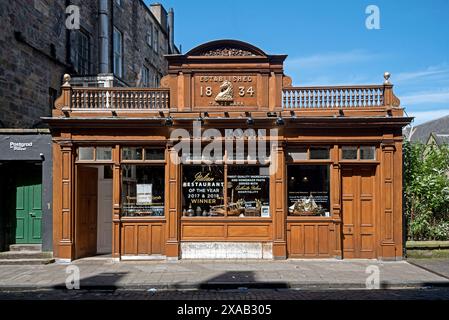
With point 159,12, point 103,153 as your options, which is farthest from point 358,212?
point 159,12

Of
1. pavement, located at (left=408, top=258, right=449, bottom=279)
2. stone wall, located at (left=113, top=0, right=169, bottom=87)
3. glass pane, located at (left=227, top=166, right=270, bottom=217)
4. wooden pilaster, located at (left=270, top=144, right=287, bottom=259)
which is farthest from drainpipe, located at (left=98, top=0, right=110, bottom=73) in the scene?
pavement, located at (left=408, top=258, right=449, bottom=279)

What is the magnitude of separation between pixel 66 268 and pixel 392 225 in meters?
8.65

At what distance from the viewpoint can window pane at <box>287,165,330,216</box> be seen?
1373 cm

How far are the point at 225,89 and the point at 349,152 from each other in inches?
152

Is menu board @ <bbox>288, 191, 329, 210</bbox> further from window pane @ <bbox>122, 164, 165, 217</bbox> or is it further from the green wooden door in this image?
the green wooden door

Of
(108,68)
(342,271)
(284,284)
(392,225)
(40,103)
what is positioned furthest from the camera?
(108,68)

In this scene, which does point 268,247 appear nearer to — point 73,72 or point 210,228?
point 210,228

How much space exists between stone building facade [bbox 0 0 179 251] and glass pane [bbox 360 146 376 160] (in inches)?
341

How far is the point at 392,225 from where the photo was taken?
1333cm

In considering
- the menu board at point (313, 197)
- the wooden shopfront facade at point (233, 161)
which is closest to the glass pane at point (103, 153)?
the wooden shopfront facade at point (233, 161)

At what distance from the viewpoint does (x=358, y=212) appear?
13633 mm

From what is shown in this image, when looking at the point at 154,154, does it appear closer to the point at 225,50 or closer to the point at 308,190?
the point at 225,50

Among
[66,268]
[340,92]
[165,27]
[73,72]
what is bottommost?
[66,268]
